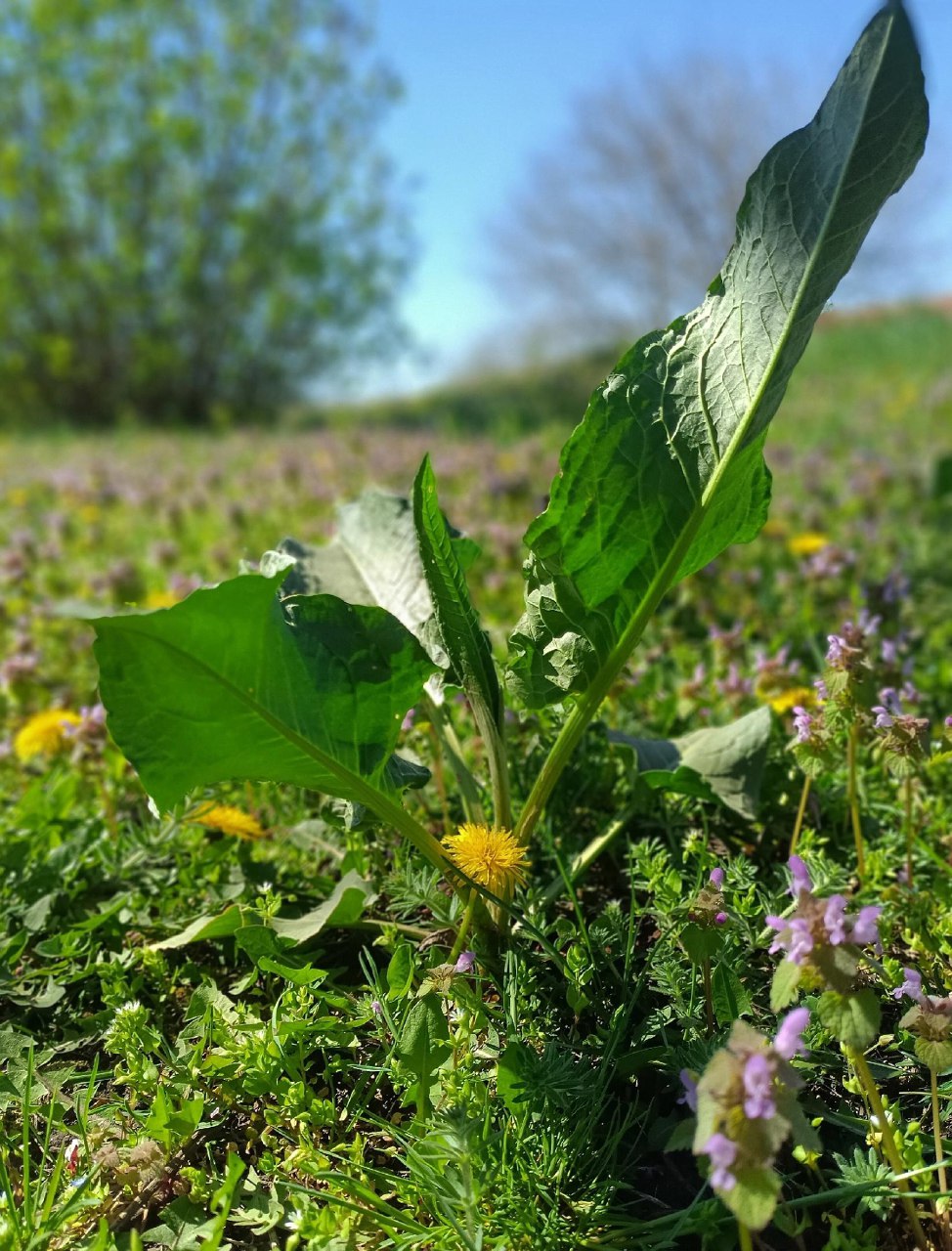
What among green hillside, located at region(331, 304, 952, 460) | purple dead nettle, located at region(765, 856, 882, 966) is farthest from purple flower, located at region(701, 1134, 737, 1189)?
green hillside, located at region(331, 304, 952, 460)

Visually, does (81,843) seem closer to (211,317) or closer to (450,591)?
(450,591)

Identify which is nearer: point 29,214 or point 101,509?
point 101,509

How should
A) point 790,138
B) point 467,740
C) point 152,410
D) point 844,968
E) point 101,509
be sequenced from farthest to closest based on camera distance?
point 152,410 → point 101,509 → point 467,740 → point 790,138 → point 844,968

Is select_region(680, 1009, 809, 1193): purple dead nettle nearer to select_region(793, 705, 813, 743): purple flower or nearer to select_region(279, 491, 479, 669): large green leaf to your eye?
select_region(793, 705, 813, 743): purple flower

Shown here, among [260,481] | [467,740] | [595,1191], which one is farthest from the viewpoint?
[260,481]

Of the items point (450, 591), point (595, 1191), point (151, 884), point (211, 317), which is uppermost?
point (211, 317)

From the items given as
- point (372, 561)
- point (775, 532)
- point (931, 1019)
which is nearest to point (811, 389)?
point (775, 532)

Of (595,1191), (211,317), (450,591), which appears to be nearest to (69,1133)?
(595,1191)
